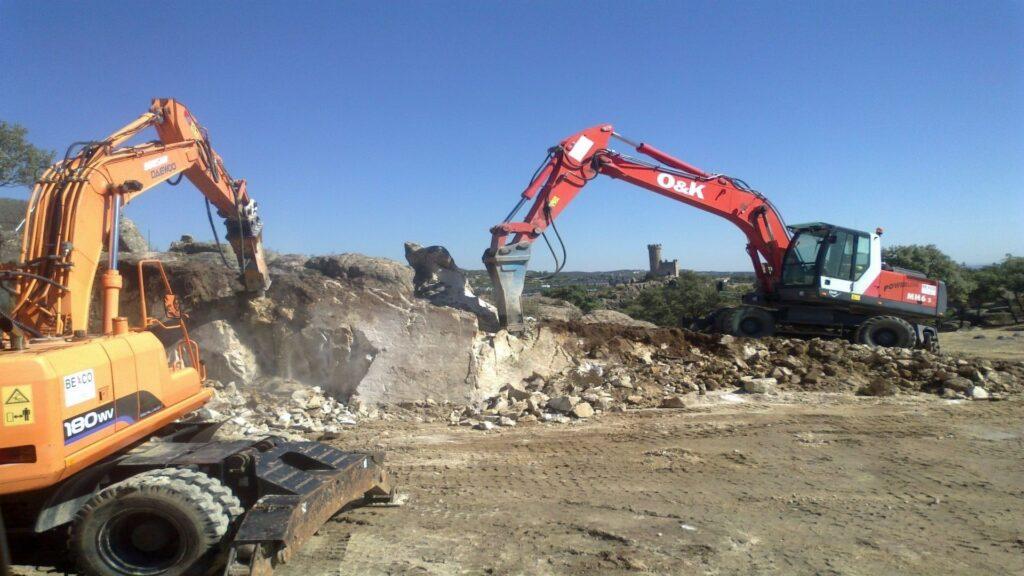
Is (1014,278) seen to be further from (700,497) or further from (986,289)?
(700,497)

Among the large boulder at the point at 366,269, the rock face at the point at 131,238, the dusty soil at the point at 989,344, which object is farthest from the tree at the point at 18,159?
the dusty soil at the point at 989,344

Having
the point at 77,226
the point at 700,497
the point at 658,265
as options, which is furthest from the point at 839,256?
the point at 658,265

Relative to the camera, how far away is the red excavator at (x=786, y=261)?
39.2 feet

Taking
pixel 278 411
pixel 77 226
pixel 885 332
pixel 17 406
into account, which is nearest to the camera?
pixel 17 406

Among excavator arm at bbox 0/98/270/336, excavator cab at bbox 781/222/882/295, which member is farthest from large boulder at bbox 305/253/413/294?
excavator cab at bbox 781/222/882/295

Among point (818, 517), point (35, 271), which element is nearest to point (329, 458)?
point (35, 271)

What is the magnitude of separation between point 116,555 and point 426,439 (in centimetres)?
371

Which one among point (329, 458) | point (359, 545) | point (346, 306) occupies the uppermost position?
point (346, 306)

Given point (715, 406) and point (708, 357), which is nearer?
point (715, 406)

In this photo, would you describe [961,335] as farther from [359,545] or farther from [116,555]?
[116,555]

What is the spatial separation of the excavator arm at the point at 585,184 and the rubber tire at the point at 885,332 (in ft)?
5.70

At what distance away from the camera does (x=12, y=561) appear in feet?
13.9

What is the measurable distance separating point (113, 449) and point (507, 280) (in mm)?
6689

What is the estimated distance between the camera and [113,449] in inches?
170
